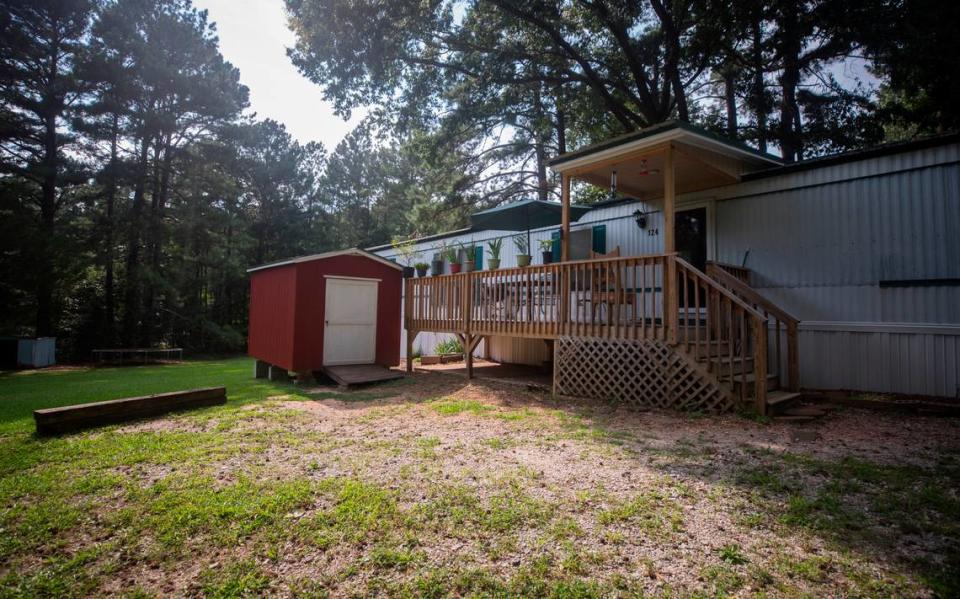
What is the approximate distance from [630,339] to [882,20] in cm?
977

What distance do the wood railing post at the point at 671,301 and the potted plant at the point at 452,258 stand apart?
4.97m

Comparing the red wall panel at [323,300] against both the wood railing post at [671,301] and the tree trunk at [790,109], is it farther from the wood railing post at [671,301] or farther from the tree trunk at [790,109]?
the tree trunk at [790,109]

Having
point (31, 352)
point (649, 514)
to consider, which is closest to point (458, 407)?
point (649, 514)

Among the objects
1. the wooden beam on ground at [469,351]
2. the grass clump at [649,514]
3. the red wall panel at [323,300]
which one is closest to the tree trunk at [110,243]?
the red wall panel at [323,300]

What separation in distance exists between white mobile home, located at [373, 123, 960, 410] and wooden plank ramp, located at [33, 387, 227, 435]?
4.64 m

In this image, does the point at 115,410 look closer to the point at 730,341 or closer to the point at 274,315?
the point at 274,315

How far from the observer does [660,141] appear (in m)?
5.88

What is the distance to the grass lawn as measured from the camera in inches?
87.2

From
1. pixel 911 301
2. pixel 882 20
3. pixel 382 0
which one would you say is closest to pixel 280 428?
pixel 911 301

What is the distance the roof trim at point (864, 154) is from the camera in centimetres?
553

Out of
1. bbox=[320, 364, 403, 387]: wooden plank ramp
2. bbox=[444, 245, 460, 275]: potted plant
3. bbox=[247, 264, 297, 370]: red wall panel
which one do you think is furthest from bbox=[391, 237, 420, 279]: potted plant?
bbox=[320, 364, 403, 387]: wooden plank ramp

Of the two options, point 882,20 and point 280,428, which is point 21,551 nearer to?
point 280,428

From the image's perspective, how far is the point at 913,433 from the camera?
4.47 meters

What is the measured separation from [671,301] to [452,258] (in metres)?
6.83
